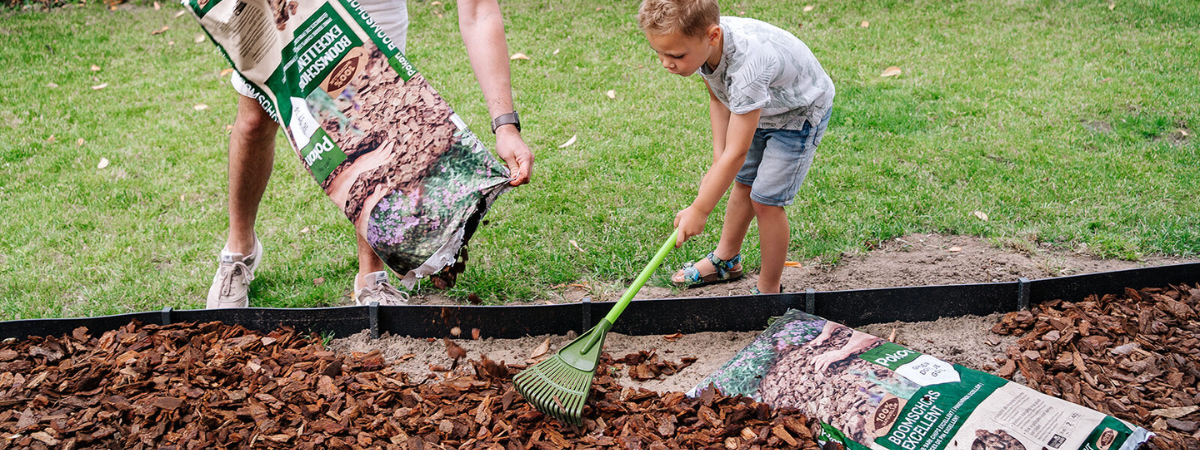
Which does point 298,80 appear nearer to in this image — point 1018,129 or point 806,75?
point 806,75

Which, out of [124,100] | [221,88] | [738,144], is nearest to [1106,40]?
[738,144]

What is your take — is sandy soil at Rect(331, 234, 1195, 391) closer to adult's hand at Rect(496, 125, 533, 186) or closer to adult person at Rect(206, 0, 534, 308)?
adult person at Rect(206, 0, 534, 308)

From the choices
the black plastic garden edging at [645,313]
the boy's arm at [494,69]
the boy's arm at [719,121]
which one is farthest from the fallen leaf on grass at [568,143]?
the boy's arm at [494,69]

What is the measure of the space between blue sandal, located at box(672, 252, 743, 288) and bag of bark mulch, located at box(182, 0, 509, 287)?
1099mm

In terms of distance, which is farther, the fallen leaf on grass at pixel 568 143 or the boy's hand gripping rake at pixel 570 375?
the fallen leaf on grass at pixel 568 143

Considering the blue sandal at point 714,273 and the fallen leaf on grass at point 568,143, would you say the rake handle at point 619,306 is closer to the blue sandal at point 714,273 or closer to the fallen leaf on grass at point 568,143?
the blue sandal at point 714,273

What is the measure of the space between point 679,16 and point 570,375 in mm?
1007

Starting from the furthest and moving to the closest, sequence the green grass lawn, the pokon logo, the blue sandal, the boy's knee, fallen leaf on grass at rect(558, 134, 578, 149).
→ fallen leaf on grass at rect(558, 134, 578, 149) → the green grass lawn → the blue sandal → the boy's knee → the pokon logo

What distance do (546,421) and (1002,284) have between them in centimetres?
158

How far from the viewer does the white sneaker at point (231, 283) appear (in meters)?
2.80

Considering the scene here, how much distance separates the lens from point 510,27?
20.8 ft

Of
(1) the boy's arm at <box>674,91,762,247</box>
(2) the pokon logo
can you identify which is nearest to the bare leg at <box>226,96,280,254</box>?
(1) the boy's arm at <box>674,91,762,247</box>

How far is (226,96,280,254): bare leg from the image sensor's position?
255 cm

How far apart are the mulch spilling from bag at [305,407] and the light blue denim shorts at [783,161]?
0.64 meters
